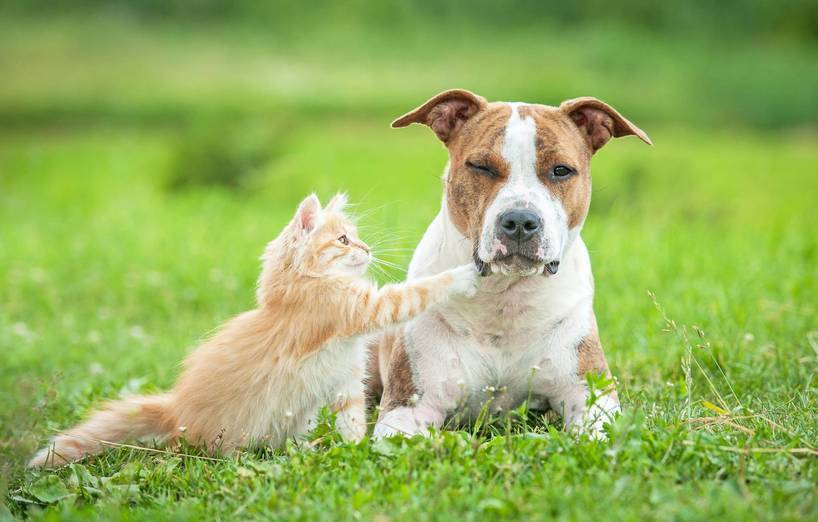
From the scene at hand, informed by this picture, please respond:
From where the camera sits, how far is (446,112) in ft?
16.5

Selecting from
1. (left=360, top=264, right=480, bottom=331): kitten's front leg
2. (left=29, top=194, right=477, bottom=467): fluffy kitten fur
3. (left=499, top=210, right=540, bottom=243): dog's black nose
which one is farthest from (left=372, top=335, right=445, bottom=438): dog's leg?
(left=499, top=210, right=540, bottom=243): dog's black nose

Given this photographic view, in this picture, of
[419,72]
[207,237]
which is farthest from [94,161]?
[207,237]

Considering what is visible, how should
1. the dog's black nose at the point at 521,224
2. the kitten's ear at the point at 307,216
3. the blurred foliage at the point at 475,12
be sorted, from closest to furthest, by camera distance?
1. the dog's black nose at the point at 521,224
2. the kitten's ear at the point at 307,216
3. the blurred foliage at the point at 475,12

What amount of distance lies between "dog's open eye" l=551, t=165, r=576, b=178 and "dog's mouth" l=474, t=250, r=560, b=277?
1.22 feet

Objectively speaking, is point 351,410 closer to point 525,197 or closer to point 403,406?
point 403,406

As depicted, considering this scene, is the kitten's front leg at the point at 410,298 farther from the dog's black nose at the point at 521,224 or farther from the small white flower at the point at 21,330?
the small white flower at the point at 21,330

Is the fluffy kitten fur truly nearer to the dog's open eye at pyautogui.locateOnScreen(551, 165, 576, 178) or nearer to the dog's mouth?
the dog's mouth

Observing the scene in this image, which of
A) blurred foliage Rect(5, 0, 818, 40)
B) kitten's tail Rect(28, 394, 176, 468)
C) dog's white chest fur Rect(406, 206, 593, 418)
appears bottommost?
kitten's tail Rect(28, 394, 176, 468)

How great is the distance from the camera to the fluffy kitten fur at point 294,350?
4.41 metres

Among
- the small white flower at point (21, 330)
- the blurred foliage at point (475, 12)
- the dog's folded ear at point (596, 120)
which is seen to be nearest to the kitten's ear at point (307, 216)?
the dog's folded ear at point (596, 120)

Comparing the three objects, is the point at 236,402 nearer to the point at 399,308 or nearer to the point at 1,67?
the point at 399,308

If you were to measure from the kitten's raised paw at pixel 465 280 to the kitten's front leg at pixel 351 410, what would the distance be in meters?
0.67

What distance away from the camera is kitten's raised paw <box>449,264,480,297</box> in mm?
4395

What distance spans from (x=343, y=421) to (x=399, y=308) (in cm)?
61
